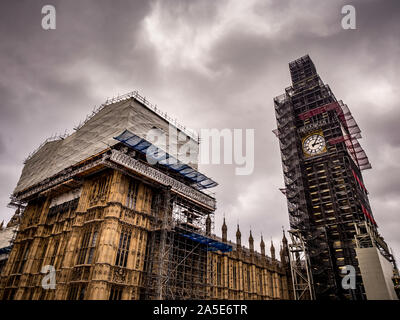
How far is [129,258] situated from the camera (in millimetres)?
34062

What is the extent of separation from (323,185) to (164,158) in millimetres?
39921

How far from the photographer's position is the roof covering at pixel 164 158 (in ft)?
125

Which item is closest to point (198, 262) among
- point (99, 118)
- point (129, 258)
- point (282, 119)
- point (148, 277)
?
point (148, 277)

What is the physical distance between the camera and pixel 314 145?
68.4 meters

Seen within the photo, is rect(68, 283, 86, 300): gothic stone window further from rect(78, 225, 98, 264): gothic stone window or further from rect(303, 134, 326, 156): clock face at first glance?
rect(303, 134, 326, 156): clock face

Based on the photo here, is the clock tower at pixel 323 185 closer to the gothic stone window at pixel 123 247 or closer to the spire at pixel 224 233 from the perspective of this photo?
the spire at pixel 224 233

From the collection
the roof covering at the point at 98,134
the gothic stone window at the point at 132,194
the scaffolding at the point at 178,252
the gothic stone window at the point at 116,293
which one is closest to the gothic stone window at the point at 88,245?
the gothic stone window at the point at 116,293

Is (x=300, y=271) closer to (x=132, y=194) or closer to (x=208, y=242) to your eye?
(x=208, y=242)

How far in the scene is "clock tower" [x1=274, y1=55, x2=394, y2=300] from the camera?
182 feet

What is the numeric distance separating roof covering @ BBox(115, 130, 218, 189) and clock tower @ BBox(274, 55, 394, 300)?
88.3ft

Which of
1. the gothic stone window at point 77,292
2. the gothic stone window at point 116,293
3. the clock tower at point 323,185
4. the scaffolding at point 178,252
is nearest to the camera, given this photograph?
the gothic stone window at point 77,292

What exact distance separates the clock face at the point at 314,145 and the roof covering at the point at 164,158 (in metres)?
32.5
